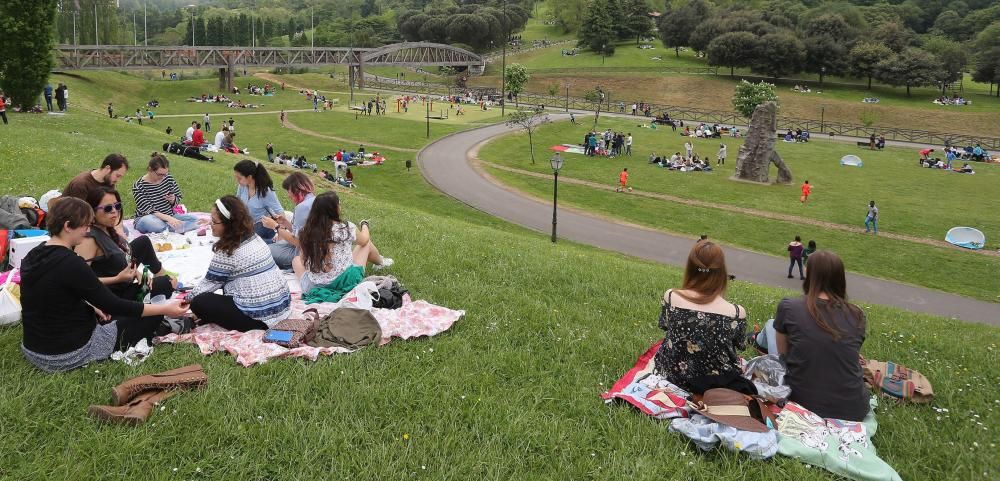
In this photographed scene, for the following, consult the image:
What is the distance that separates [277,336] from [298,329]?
0.67 ft

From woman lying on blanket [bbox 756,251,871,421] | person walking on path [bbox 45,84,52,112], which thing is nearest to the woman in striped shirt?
woman lying on blanket [bbox 756,251,871,421]

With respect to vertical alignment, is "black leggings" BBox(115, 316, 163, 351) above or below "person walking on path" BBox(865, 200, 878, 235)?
above

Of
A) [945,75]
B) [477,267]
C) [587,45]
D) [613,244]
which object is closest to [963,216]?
[613,244]

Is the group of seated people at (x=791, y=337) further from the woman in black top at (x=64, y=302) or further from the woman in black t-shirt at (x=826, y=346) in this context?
the woman in black top at (x=64, y=302)

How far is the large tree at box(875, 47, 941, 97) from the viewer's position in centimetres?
6775

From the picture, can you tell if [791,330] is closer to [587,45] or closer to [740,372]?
[740,372]

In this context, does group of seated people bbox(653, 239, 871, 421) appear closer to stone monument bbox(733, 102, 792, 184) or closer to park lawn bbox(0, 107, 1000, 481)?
park lawn bbox(0, 107, 1000, 481)

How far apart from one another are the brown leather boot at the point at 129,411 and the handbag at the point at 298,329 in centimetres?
130

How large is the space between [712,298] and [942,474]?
6.25 ft

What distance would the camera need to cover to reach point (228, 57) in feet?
205

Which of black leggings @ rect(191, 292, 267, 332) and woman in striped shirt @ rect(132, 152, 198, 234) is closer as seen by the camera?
black leggings @ rect(191, 292, 267, 332)

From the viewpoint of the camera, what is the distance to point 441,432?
4543 mm

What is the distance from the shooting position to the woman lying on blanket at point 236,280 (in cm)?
597

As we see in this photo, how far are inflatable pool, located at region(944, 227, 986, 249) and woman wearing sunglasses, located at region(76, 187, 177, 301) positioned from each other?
24458 mm
